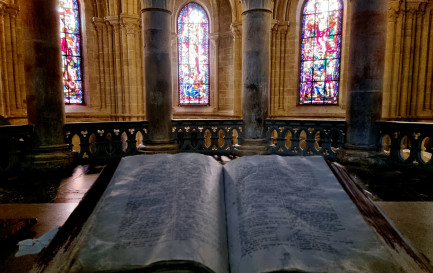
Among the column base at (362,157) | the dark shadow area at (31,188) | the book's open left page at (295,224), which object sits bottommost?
the dark shadow area at (31,188)

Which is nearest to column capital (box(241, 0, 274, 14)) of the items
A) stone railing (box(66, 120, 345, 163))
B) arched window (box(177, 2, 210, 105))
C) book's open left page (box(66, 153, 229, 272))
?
stone railing (box(66, 120, 345, 163))

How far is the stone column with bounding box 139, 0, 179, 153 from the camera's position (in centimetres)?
596

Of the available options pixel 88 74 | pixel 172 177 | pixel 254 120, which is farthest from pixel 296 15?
pixel 172 177

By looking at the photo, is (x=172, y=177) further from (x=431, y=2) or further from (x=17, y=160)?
(x=431, y=2)

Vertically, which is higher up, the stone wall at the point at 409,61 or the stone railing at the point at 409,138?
the stone wall at the point at 409,61

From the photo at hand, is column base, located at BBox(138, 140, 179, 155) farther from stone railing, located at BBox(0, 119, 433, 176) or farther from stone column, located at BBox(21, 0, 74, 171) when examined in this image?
stone column, located at BBox(21, 0, 74, 171)

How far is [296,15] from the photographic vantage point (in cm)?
1130

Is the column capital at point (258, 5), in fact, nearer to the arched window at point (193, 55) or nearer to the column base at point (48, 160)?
the column base at point (48, 160)

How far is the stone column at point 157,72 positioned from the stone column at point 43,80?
1.63 m

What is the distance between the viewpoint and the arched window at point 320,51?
10922 millimetres

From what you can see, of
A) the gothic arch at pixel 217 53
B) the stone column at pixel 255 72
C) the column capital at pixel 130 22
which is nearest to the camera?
the stone column at pixel 255 72

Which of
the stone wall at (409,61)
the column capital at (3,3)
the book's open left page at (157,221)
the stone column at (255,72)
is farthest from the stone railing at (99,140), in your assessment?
the stone wall at (409,61)

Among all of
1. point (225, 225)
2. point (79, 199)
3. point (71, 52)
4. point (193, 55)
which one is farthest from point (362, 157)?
point (71, 52)

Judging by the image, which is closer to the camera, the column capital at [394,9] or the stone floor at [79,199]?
the stone floor at [79,199]
